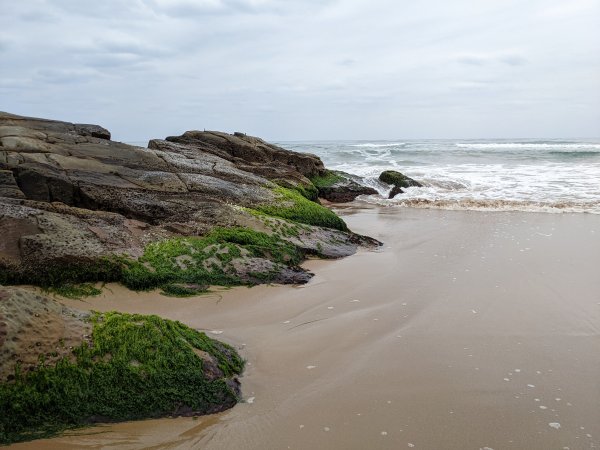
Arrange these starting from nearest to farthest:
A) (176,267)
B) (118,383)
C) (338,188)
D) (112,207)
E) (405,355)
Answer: (118,383), (405,355), (176,267), (112,207), (338,188)

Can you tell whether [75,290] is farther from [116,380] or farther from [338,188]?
[338,188]

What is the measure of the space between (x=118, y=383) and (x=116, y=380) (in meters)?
0.02

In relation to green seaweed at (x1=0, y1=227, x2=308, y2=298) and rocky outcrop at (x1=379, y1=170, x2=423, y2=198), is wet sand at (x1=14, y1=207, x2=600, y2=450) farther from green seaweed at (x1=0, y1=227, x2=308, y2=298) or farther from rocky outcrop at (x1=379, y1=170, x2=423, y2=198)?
rocky outcrop at (x1=379, y1=170, x2=423, y2=198)

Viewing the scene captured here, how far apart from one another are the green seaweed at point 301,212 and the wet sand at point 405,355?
58.9 inches

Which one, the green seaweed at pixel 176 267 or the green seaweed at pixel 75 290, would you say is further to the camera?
the green seaweed at pixel 176 267

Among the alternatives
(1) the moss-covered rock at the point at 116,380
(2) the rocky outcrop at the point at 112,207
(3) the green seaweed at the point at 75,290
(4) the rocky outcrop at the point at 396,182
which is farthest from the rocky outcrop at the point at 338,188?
(1) the moss-covered rock at the point at 116,380

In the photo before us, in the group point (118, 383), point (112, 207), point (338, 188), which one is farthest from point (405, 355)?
point (338, 188)

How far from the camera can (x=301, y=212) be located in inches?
356

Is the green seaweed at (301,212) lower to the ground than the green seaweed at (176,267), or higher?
higher

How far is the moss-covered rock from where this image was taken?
9.34 feet

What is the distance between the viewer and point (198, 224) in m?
7.23

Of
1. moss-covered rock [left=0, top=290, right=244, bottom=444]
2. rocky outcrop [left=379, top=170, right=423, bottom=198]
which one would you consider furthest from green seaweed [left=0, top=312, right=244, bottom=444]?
rocky outcrop [left=379, top=170, right=423, bottom=198]

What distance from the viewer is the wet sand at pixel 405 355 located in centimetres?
302

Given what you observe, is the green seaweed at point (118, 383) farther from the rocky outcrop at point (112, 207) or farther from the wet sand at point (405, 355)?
the rocky outcrop at point (112, 207)
